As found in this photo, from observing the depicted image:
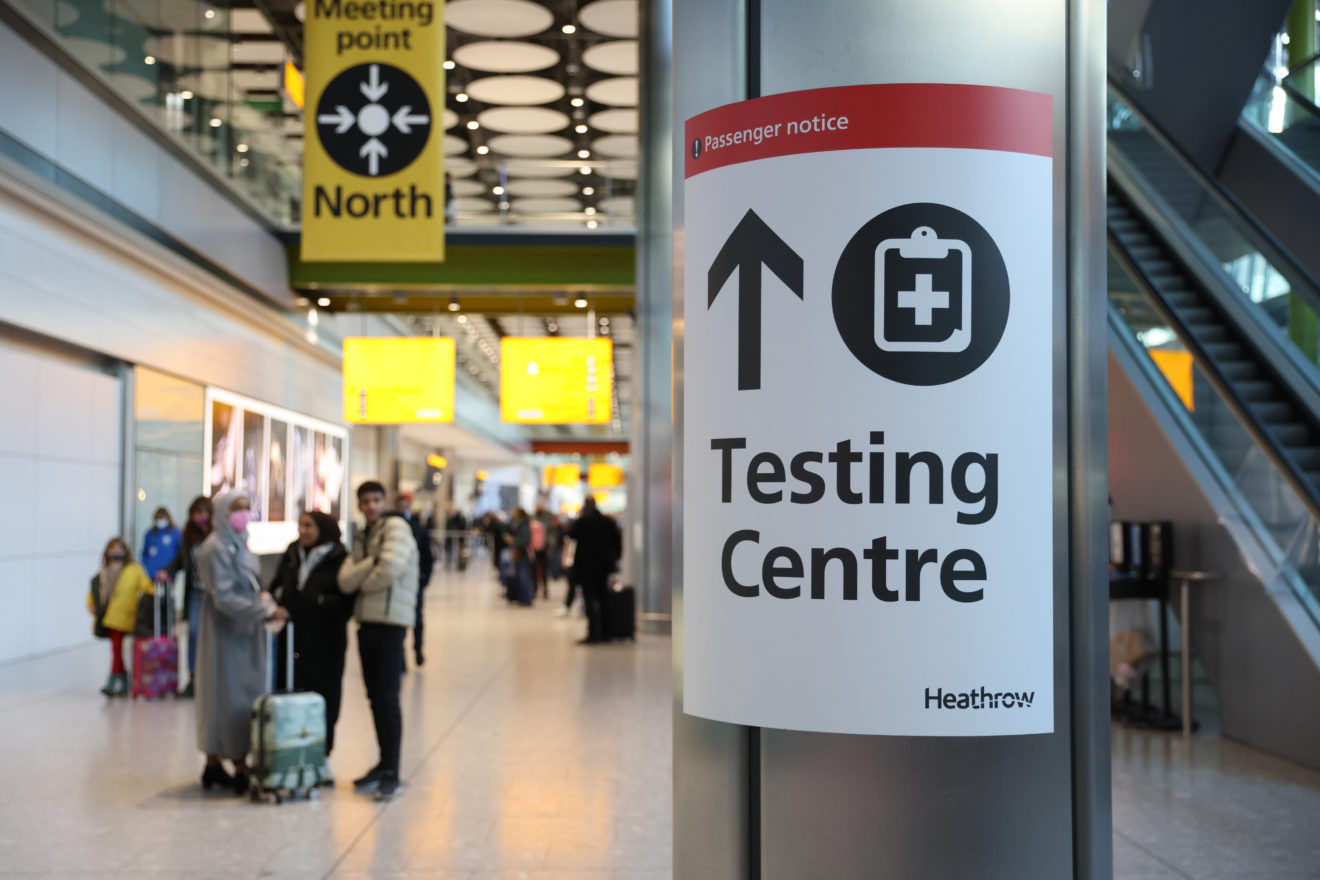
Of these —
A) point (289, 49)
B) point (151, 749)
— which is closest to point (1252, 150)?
point (151, 749)

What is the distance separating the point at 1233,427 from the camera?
25.7 ft

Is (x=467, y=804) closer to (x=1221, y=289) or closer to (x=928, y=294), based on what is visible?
(x=928, y=294)

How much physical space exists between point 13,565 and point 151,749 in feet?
18.6

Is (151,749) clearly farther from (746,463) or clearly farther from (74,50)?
(74,50)

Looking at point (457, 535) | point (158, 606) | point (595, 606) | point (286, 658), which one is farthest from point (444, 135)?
point (457, 535)

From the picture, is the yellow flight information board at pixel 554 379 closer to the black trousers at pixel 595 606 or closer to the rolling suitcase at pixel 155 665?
the black trousers at pixel 595 606

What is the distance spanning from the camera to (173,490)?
16.5m

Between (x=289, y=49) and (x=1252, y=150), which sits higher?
(x=289, y=49)

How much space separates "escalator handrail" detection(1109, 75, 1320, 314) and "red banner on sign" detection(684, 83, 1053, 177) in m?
6.74

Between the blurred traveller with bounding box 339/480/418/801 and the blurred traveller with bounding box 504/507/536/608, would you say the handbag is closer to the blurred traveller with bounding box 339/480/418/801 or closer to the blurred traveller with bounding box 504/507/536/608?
the blurred traveller with bounding box 339/480/418/801

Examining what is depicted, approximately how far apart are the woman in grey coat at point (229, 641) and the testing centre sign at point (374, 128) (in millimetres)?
3773

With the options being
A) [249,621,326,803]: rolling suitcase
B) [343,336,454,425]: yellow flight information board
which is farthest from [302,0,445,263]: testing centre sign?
[343,336,454,425]: yellow flight information board

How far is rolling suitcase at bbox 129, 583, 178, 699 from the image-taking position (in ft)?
32.5

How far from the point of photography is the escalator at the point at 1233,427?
716 centimetres
